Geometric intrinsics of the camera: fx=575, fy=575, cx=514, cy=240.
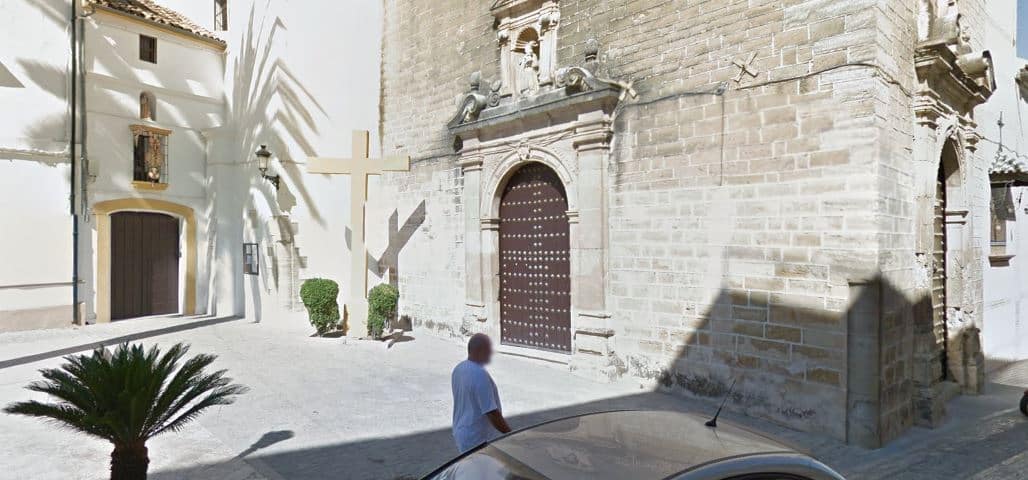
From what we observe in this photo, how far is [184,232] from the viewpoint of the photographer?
42.6 ft

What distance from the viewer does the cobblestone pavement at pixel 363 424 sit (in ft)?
14.8

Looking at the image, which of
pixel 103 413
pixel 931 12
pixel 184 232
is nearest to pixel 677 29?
pixel 931 12

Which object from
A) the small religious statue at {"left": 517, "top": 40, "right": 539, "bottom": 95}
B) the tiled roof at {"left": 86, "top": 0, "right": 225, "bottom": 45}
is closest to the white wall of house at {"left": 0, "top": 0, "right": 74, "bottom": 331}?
the tiled roof at {"left": 86, "top": 0, "right": 225, "bottom": 45}

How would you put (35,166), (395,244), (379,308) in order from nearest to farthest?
(379,308) → (35,166) → (395,244)

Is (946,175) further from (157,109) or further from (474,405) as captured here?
(157,109)

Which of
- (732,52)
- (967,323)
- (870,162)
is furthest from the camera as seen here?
(967,323)

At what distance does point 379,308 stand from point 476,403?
6553 mm

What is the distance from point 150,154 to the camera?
40.3 ft

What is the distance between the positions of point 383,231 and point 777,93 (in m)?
7.90

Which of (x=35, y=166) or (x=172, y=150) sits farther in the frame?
(x=172, y=150)

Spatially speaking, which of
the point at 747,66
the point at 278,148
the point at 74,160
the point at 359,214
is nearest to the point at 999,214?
the point at 747,66

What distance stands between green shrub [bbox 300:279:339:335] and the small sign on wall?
211cm

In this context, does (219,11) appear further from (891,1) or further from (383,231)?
(891,1)

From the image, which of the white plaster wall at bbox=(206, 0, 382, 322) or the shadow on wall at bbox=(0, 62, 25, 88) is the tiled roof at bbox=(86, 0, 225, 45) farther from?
the shadow on wall at bbox=(0, 62, 25, 88)
